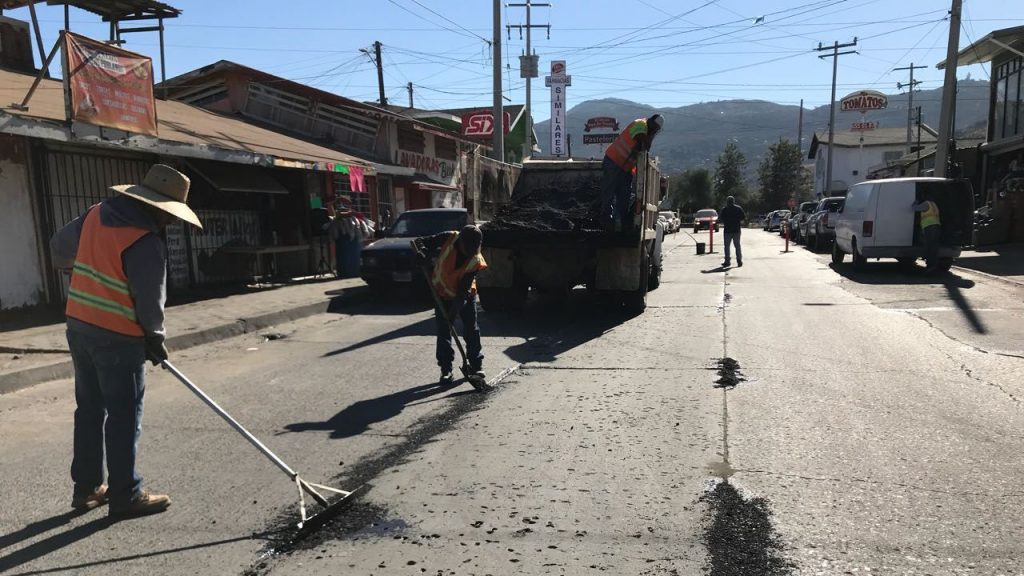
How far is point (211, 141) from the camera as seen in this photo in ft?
40.3

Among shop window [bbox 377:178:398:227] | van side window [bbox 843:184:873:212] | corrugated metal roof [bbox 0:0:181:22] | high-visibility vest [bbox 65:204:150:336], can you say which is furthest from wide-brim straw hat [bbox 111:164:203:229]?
shop window [bbox 377:178:398:227]

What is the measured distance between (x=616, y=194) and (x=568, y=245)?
0.99 metres

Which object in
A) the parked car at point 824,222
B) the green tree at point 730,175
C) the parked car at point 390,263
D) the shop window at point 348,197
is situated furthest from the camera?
the green tree at point 730,175

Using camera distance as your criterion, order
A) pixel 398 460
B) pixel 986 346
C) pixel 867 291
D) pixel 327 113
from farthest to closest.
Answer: pixel 327 113
pixel 867 291
pixel 986 346
pixel 398 460

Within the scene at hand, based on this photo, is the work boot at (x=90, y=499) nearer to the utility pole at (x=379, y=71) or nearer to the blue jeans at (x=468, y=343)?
the blue jeans at (x=468, y=343)

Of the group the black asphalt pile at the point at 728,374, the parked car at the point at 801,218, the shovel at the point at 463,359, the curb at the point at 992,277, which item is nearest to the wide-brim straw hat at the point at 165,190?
the shovel at the point at 463,359

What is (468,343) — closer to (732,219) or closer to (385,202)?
(732,219)

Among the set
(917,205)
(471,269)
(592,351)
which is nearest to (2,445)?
(471,269)

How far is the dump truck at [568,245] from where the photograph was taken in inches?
381

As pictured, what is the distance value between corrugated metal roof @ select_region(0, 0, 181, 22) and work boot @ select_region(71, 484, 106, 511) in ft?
45.6

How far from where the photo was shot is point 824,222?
2256 centimetres

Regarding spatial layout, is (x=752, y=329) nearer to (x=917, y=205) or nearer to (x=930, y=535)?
(x=930, y=535)

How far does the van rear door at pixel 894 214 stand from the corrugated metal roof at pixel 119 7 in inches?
615

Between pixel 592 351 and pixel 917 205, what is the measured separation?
9834 millimetres
